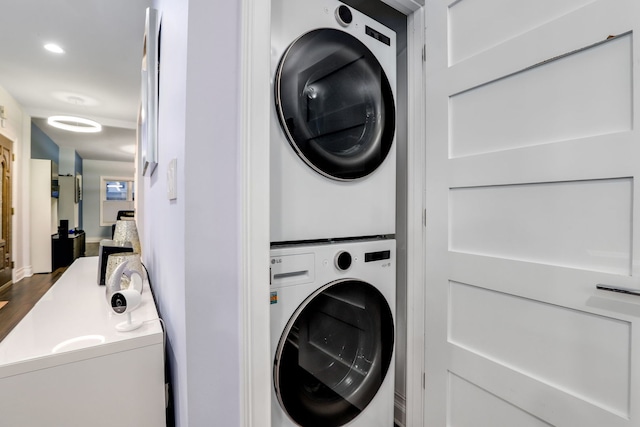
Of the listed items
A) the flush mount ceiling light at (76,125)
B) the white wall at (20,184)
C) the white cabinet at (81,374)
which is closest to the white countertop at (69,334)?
the white cabinet at (81,374)

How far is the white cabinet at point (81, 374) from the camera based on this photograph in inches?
30.8

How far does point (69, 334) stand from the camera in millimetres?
945

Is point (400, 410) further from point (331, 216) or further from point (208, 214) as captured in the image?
point (208, 214)

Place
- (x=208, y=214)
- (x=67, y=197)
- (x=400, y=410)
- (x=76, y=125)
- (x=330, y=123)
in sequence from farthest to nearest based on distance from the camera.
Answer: (x=67, y=197)
(x=76, y=125)
(x=400, y=410)
(x=330, y=123)
(x=208, y=214)

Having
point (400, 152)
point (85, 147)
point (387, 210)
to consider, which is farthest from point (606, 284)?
point (85, 147)

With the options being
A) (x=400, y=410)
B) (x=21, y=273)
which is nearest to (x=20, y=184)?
(x=21, y=273)

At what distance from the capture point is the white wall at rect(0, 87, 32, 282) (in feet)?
14.0

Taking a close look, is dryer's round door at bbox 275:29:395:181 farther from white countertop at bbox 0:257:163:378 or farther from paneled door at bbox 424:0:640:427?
white countertop at bbox 0:257:163:378

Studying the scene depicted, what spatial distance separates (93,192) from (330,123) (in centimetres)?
1016

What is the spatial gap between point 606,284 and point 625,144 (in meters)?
0.37

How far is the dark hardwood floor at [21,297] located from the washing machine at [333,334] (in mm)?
2920

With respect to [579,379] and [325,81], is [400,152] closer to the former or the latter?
[325,81]

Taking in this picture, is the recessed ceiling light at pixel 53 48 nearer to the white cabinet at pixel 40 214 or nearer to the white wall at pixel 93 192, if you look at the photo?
the white cabinet at pixel 40 214

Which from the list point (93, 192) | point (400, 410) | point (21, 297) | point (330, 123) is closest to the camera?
point (330, 123)
